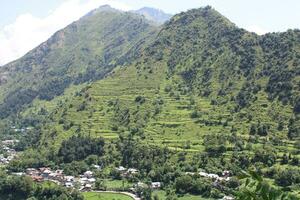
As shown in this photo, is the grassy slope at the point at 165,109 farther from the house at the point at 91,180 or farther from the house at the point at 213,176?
the house at the point at 91,180

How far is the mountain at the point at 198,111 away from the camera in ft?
382

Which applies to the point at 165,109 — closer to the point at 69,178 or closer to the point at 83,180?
the point at 69,178

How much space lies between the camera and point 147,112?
151 m

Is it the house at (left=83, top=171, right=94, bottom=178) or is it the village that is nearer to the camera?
the village

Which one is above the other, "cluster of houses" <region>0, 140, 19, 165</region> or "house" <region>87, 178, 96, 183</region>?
"house" <region>87, 178, 96, 183</region>

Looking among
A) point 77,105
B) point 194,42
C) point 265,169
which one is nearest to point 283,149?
point 265,169

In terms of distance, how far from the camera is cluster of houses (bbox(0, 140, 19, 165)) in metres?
156

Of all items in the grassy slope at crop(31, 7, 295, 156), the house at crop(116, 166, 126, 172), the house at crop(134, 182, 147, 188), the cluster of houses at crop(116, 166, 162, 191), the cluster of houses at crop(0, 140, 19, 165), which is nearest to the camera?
the house at crop(134, 182, 147, 188)

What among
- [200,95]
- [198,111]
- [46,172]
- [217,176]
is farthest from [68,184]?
[200,95]

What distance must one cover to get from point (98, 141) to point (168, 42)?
76096mm

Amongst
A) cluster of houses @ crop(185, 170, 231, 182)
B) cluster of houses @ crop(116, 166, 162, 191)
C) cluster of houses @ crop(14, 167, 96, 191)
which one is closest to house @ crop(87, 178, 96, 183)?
cluster of houses @ crop(14, 167, 96, 191)

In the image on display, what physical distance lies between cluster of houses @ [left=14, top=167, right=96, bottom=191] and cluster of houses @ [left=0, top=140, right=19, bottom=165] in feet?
80.4

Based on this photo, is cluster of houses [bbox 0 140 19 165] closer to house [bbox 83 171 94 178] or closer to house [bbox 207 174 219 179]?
house [bbox 83 171 94 178]

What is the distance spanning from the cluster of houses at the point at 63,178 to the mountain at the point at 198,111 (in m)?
6.57
